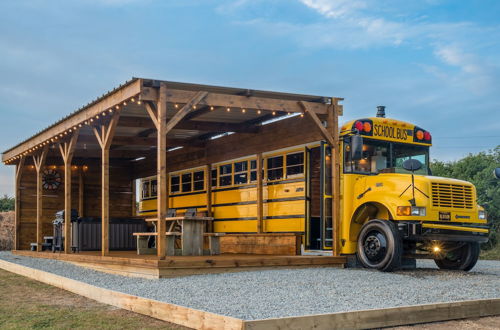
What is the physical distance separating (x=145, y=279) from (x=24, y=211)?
1227cm

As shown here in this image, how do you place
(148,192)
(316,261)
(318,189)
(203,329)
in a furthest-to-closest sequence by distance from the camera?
(148,192)
(318,189)
(316,261)
(203,329)

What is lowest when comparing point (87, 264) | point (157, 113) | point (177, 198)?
point (87, 264)

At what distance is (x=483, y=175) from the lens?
954 inches

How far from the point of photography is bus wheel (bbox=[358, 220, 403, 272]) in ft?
33.4

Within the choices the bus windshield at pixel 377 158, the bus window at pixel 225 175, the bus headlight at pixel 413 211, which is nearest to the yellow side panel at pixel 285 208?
the bus windshield at pixel 377 158

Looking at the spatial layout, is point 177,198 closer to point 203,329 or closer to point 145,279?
point 145,279

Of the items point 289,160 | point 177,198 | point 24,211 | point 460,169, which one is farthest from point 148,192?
point 460,169

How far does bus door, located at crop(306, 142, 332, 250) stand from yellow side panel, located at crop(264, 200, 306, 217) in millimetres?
221

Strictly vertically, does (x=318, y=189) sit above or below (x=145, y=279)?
above

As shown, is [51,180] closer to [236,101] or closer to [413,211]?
[236,101]

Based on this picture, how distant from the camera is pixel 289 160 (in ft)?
44.0

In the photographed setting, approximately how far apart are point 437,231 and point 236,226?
596 centimetres

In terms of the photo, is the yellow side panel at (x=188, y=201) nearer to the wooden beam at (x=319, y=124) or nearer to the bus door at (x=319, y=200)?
the bus door at (x=319, y=200)

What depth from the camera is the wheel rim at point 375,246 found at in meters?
10.4
